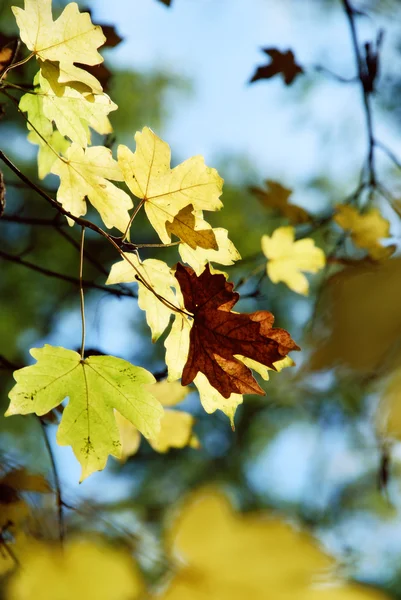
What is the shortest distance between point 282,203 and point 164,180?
0.83 m

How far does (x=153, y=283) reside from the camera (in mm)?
876

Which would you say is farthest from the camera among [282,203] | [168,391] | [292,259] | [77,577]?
[282,203]

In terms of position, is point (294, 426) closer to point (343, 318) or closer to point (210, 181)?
point (210, 181)

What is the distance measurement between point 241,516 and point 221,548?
31 millimetres

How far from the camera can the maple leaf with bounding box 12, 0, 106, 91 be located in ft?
2.61

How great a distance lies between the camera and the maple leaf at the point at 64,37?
31.3 inches

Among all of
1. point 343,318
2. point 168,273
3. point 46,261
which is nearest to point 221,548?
point 343,318

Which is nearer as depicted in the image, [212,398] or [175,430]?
[212,398]

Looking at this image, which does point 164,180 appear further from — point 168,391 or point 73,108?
point 168,391

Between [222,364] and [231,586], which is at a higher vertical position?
[222,364]

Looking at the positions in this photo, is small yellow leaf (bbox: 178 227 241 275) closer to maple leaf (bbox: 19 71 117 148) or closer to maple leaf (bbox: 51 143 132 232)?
maple leaf (bbox: 51 143 132 232)

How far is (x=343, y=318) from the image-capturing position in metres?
0.34

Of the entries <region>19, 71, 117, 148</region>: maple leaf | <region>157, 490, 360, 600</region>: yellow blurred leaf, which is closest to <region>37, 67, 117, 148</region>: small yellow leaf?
<region>19, 71, 117, 148</region>: maple leaf

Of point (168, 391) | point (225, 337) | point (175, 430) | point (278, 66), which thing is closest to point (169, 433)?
point (175, 430)
